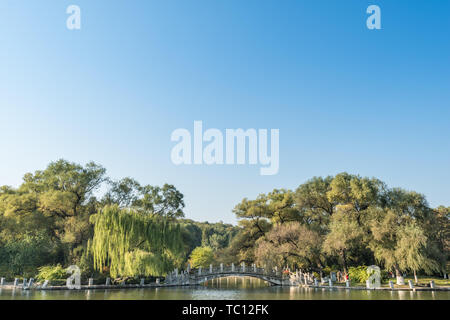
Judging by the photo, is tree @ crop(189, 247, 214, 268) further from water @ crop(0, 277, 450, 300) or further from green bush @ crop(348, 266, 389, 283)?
water @ crop(0, 277, 450, 300)

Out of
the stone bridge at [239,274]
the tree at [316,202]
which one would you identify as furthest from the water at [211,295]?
the tree at [316,202]

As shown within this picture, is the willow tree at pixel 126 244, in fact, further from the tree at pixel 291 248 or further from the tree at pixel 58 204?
the tree at pixel 291 248

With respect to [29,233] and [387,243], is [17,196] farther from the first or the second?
[387,243]

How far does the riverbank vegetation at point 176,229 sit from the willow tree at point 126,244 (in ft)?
0.21

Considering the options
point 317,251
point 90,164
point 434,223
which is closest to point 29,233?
point 90,164

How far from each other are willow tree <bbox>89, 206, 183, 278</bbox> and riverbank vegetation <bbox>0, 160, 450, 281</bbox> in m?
0.06

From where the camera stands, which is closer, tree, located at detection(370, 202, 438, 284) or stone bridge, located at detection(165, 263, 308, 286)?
tree, located at detection(370, 202, 438, 284)

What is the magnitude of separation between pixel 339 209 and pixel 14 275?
27087mm

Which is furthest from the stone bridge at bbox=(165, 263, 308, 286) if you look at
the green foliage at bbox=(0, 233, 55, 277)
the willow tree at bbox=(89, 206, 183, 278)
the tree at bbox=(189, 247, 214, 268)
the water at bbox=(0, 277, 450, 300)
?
the tree at bbox=(189, 247, 214, 268)

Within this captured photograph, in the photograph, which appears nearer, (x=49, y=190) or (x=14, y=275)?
(x=14, y=275)

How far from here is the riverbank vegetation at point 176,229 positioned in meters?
21.7

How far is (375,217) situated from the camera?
24.7 meters

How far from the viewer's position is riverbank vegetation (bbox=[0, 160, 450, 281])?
21.7 metres

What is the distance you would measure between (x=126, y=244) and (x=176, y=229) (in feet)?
15.2
